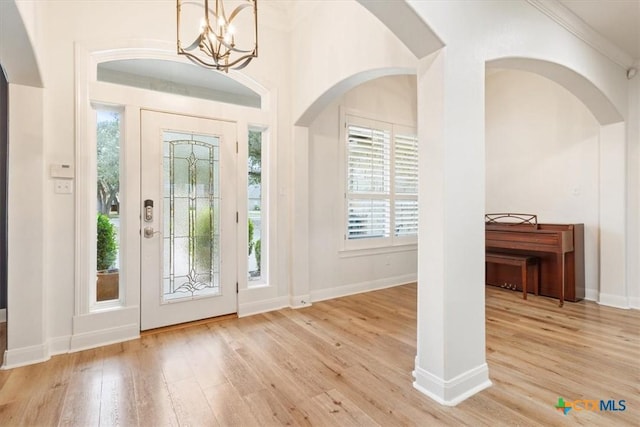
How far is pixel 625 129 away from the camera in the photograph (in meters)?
3.58

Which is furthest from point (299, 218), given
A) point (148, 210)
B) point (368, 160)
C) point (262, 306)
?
point (148, 210)

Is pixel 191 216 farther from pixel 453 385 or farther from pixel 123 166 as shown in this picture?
pixel 453 385

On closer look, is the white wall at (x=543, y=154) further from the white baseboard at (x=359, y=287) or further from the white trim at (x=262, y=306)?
the white trim at (x=262, y=306)

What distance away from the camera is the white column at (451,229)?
1926mm

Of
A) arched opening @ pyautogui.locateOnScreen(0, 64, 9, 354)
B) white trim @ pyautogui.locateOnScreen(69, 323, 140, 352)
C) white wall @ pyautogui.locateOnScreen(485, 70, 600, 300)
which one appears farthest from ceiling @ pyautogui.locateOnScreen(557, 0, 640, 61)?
arched opening @ pyautogui.locateOnScreen(0, 64, 9, 354)

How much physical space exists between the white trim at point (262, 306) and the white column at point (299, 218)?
0.11m

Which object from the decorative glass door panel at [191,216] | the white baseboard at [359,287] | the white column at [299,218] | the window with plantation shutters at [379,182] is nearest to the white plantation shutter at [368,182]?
the window with plantation shutters at [379,182]

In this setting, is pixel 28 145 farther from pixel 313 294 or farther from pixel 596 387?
pixel 596 387

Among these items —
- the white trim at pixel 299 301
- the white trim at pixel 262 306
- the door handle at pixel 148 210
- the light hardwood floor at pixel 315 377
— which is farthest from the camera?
the white trim at pixel 299 301

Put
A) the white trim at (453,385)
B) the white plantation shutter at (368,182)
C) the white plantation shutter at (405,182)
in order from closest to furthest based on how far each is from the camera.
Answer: the white trim at (453,385) < the white plantation shutter at (368,182) < the white plantation shutter at (405,182)

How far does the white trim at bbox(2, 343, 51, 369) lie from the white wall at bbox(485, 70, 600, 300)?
17.6 ft

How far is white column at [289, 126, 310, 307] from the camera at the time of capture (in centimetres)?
373

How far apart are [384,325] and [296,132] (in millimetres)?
2312

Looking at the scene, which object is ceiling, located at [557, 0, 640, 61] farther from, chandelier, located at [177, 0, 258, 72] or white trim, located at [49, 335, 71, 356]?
white trim, located at [49, 335, 71, 356]
